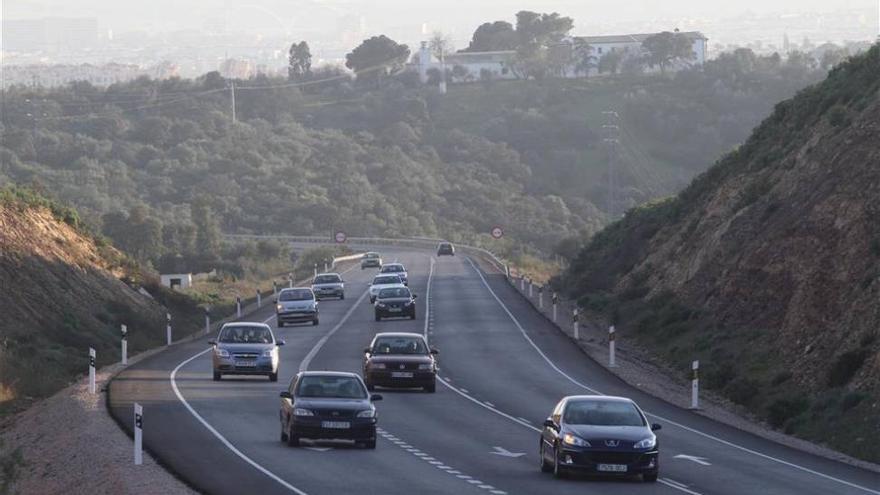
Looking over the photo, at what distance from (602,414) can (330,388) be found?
5491 millimetres

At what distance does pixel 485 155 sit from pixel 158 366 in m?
150

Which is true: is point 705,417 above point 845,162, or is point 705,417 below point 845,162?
below

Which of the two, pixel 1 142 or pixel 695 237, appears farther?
pixel 1 142

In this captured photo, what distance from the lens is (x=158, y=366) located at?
48.5 meters

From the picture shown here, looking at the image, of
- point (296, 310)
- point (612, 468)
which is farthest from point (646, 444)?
point (296, 310)

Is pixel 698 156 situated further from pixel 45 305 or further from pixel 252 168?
pixel 45 305

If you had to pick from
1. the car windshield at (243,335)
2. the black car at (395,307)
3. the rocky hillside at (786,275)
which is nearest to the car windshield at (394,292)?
the black car at (395,307)

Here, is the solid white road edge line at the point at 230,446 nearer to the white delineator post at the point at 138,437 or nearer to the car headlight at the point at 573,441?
the white delineator post at the point at 138,437

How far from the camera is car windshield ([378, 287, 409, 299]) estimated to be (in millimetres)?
67500

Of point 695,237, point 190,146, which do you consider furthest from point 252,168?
point 695,237

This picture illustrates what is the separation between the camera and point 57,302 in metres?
59.2

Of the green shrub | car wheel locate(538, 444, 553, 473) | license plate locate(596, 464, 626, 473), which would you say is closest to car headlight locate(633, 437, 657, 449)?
license plate locate(596, 464, 626, 473)

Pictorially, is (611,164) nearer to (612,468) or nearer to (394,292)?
(394,292)

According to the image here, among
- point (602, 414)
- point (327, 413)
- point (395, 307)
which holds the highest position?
point (602, 414)
